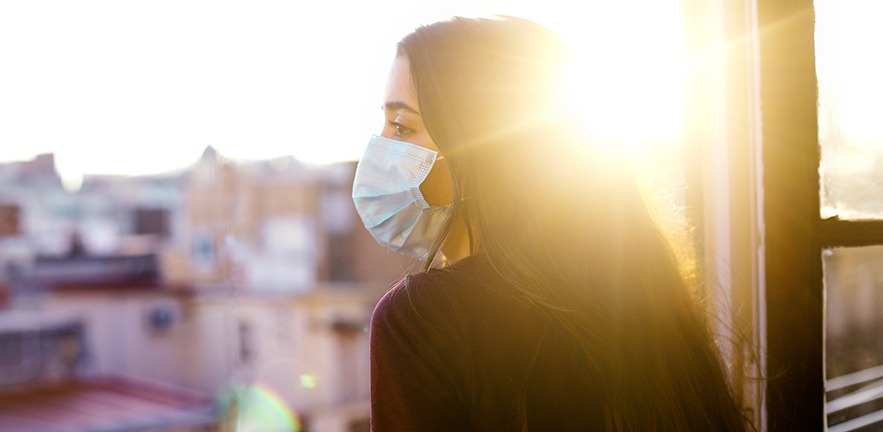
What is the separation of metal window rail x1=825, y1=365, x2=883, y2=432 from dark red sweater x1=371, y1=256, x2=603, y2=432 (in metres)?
0.58

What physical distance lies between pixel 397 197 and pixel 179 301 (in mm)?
27038

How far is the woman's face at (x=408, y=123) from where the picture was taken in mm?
982

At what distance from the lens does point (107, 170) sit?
24344 millimetres

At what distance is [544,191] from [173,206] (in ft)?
88.2

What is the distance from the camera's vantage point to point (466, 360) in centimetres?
78

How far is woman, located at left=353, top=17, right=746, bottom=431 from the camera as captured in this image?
78cm

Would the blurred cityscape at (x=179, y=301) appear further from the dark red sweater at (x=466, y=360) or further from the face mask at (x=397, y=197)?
the dark red sweater at (x=466, y=360)

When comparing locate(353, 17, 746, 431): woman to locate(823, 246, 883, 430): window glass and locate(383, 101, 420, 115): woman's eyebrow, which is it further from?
locate(823, 246, 883, 430): window glass

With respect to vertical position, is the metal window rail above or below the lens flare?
above

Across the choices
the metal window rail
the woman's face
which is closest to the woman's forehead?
the woman's face

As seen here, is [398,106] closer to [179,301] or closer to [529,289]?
[529,289]

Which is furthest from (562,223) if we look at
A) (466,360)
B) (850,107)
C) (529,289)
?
(850,107)

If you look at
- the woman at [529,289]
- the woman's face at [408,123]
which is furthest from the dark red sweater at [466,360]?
the woman's face at [408,123]

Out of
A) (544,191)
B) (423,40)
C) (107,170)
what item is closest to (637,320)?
(544,191)
